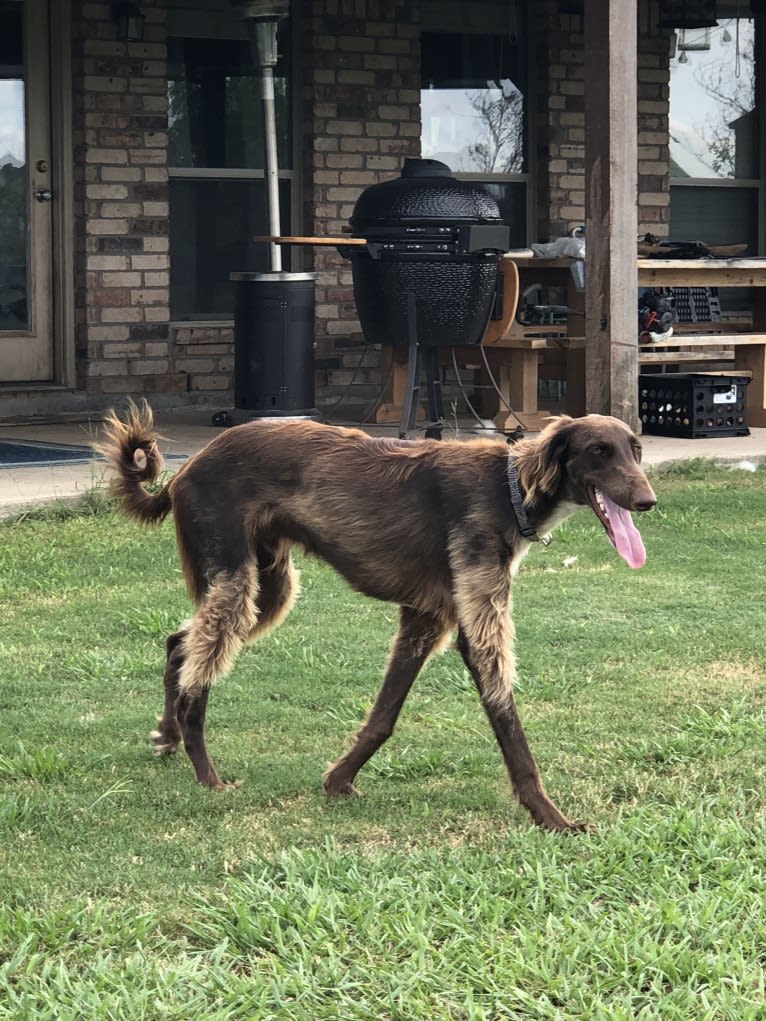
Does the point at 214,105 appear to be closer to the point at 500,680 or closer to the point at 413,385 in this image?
the point at 413,385

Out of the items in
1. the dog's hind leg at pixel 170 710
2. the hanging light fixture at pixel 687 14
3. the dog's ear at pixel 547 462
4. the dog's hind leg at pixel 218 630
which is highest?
the hanging light fixture at pixel 687 14

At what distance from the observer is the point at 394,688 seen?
404 cm

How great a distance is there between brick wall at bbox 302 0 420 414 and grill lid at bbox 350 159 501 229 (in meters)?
1.79

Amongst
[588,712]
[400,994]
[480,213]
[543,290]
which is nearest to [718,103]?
[543,290]

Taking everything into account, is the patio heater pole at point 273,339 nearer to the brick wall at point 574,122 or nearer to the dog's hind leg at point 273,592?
the brick wall at point 574,122

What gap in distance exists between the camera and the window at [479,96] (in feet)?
37.8

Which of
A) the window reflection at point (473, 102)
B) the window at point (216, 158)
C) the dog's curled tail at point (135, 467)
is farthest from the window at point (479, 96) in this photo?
the dog's curled tail at point (135, 467)

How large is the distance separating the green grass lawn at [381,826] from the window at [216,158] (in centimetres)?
495

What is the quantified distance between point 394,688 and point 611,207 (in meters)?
5.20

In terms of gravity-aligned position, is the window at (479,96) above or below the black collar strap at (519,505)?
above

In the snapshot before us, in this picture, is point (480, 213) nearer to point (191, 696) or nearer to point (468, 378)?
point (468, 378)

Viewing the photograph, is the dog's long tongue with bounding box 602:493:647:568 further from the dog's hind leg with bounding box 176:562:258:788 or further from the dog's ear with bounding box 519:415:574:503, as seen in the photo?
the dog's hind leg with bounding box 176:562:258:788

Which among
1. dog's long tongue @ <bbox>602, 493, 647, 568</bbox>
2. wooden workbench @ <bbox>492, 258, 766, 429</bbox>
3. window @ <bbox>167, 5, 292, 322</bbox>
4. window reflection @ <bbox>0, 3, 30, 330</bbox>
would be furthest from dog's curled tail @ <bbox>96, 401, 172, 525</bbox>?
window @ <bbox>167, 5, 292, 322</bbox>

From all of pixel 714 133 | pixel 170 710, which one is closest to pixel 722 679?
pixel 170 710
